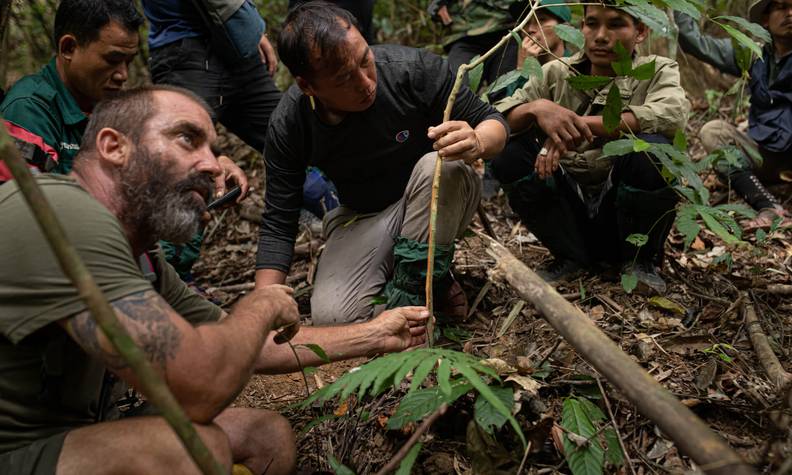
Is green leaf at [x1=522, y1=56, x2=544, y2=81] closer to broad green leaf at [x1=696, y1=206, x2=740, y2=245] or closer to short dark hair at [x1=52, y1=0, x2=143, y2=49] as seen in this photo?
broad green leaf at [x1=696, y1=206, x2=740, y2=245]

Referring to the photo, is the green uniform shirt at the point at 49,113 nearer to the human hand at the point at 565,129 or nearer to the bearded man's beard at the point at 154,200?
the bearded man's beard at the point at 154,200

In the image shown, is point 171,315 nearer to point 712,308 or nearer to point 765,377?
point 765,377

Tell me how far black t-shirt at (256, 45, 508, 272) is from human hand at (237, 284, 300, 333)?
1.32 meters

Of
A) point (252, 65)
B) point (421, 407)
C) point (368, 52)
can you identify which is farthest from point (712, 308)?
point (252, 65)

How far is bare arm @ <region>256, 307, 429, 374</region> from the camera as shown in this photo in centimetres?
277

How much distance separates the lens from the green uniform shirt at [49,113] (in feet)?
11.1

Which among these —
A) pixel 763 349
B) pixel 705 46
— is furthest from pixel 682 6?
pixel 705 46

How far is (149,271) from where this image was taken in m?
2.53

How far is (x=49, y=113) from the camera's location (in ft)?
11.5

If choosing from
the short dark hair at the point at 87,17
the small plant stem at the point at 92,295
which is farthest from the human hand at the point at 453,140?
the short dark hair at the point at 87,17

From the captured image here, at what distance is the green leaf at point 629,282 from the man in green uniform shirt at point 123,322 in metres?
1.85

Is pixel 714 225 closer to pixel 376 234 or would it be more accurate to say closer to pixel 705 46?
pixel 376 234

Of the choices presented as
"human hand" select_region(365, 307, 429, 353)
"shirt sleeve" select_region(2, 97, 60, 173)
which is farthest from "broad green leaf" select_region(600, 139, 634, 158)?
"shirt sleeve" select_region(2, 97, 60, 173)

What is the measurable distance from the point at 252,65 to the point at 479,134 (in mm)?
2090
